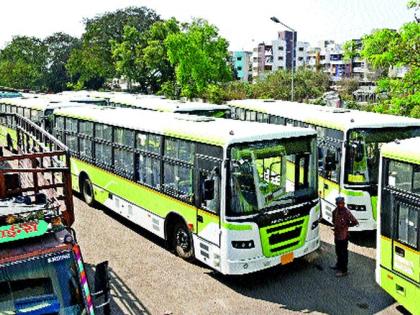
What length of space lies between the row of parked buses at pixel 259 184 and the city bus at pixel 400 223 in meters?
0.02

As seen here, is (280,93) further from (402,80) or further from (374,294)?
(374,294)

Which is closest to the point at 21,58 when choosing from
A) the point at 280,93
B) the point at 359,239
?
the point at 280,93

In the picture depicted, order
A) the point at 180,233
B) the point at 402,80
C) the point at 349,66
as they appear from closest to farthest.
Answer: the point at 180,233, the point at 402,80, the point at 349,66

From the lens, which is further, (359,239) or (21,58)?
(21,58)

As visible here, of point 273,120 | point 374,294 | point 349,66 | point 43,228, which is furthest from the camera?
point 349,66

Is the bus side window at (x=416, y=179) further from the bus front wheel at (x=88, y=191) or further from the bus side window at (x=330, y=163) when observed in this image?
the bus front wheel at (x=88, y=191)

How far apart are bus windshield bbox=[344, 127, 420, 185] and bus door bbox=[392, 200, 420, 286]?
129 inches

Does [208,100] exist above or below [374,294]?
above

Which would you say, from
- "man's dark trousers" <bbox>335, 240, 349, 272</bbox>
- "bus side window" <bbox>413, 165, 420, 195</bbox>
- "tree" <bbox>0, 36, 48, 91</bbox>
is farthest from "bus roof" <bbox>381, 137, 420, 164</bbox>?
"tree" <bbox>0, 36, 48, 91</bbox>

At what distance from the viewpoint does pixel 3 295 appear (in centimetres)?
527

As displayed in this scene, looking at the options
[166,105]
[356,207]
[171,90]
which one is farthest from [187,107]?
[171,90]

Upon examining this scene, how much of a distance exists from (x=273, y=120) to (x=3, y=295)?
1229cm

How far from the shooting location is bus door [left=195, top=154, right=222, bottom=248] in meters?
8.95

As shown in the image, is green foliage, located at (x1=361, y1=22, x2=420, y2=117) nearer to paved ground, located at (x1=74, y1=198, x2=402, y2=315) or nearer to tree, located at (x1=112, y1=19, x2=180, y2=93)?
paved ground, located at (x1=74, y1=198, x2=402, y2=315)
